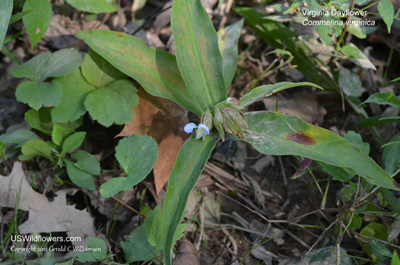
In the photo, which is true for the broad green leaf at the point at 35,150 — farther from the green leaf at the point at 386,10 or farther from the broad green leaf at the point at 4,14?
the green leaf at the point at 386,10

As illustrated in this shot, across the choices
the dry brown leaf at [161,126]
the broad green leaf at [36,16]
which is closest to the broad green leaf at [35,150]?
the dry brown leaf at [161,126]

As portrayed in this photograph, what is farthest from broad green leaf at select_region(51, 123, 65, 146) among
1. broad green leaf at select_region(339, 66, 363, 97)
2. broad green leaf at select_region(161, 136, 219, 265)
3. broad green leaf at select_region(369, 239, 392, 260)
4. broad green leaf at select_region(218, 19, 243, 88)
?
broad green leaf at select_region(339, 66, 363, 97)

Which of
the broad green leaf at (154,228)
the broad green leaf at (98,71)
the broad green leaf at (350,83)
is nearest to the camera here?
the broad green leaf at (154,228)

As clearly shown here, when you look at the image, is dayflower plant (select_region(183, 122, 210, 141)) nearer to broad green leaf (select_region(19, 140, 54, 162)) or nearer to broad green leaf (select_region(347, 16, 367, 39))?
broad green leaf (select_region(19, 140, 54, 162))

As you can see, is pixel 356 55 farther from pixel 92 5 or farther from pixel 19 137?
pixel 19 137

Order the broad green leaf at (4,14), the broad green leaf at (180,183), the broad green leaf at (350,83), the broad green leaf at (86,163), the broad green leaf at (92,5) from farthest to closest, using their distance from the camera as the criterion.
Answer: the broad green leaf at (350,83) → the broad green leaf at (92,5) → the broad green leaf at (86,163) → the broad green leaf at (4,14) → the broad green leaf at (180,183)

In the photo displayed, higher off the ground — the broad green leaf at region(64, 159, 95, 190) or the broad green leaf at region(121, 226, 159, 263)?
the broad green leaf at region(64, 159, 95, 190)

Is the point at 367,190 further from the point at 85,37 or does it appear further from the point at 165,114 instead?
the point at 85,37
